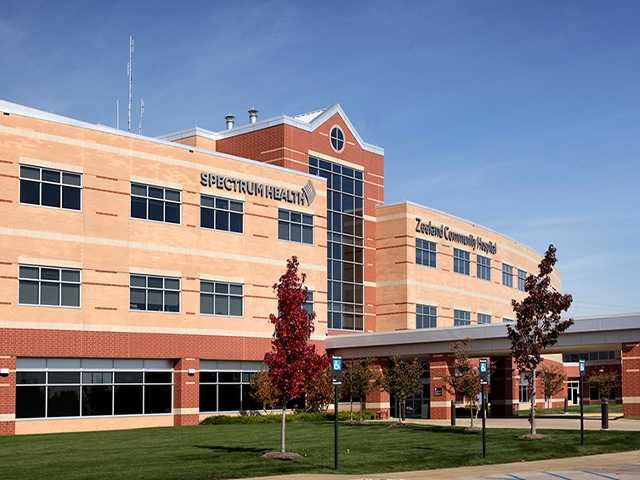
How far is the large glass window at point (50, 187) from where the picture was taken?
143ft

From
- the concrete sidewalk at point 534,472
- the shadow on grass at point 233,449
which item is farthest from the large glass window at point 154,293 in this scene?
the concrete sidewalk at point 534,472

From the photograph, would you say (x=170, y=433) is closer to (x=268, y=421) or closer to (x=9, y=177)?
(x=268, y=421)

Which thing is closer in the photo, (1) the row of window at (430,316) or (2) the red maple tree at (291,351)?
(2) the red maple tree at (291,351)

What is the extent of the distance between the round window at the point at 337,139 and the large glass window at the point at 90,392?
21.0 metres

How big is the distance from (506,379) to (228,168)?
27.6 meters

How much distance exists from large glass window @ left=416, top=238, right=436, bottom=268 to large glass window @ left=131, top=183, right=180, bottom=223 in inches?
912

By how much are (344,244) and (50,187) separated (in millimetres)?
24659

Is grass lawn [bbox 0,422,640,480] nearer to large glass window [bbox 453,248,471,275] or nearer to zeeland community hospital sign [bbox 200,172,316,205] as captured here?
zeeland community hospital sign [bbox 200,172,316,205]

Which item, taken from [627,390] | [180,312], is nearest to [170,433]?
[180,312]

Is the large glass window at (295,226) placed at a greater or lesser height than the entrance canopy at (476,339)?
greater

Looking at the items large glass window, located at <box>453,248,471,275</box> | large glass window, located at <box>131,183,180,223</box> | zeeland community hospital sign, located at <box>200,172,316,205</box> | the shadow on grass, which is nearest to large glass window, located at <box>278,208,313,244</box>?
zeeland community hospital sign, located at <box>200,172,316,205</box>

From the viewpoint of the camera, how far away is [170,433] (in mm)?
40875

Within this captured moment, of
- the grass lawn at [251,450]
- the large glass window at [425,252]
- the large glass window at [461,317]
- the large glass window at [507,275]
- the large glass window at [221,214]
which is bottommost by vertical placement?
the grass lawn at [251,450]

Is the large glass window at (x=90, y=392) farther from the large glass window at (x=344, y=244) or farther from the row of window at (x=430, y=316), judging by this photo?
the row of window at (x=430, y=316)
